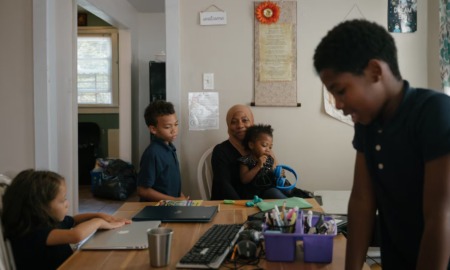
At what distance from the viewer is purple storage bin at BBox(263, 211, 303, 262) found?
126 cm

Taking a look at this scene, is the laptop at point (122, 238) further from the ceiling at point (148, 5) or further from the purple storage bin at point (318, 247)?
the ceiling at point (148, 5)

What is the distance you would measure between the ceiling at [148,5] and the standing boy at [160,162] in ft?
11.8

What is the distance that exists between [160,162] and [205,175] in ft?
2.73

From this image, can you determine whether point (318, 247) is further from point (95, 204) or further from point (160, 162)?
point (95, 204)

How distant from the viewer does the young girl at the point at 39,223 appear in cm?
148

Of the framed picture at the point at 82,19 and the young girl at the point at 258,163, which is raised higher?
the framed picture at the point at 82,19

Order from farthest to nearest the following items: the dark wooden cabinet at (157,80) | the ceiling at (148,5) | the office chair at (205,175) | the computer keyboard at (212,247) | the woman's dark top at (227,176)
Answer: the dark wooden cabinet at (157,80) → the ceiling at (148,5) → the office chair at (205,175) → the woman's dark top at (227,176) → the computer keyboard at (212,247)


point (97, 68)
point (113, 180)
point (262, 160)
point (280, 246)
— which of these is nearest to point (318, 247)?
point (280, 246)

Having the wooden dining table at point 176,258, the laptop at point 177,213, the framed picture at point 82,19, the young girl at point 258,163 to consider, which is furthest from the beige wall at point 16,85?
the framed picture at point 82,19

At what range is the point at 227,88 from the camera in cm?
326

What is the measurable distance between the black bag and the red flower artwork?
3185 millimetres

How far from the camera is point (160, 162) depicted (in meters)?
2.45

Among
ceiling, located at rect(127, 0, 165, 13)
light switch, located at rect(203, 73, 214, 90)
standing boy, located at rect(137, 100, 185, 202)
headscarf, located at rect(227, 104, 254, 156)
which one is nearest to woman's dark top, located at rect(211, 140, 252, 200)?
headscarf, located at rect(227, 104, 254, 156)

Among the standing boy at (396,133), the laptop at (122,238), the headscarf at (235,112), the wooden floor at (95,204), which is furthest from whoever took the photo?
the wooden floor at (95,204)
